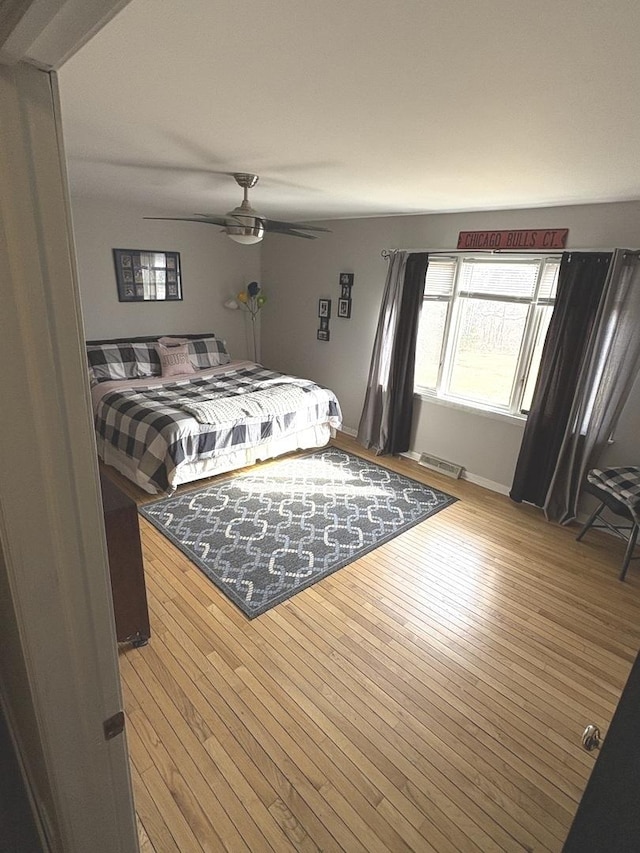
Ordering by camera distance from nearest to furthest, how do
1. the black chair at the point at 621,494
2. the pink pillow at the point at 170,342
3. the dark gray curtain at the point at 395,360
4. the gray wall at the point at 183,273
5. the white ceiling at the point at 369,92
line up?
the white ceiling at the point at 369,92, the black chair at the point at 621,494, the dark gray curtain at the point at 395,360, the gray wall at the point at 183,273, the pink pillow at the point at 170,342

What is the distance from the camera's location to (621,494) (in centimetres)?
281

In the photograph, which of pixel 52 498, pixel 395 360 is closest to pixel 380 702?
pixel 52 498

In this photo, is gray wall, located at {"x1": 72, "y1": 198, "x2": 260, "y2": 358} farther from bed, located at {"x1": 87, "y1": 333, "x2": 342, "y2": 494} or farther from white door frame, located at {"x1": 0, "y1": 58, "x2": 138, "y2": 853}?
white door frame, located at {"x1": 0, "y1": 58, "x2": 138, "y2": 853}

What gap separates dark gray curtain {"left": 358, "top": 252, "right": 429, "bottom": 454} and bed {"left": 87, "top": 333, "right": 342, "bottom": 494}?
44 cm

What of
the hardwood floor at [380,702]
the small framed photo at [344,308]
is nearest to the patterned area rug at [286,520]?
the hardwood floor at [380,702]

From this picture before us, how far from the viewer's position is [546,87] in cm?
126

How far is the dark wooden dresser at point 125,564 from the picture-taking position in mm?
1873

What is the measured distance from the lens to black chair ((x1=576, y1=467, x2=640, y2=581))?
2750mm

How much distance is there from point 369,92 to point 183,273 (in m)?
4.30

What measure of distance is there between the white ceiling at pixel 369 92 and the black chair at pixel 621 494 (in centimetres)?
179

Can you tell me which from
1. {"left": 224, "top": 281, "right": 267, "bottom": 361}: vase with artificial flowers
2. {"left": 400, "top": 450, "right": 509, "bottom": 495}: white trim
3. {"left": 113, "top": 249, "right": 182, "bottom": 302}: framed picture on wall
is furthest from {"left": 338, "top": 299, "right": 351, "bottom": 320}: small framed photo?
{"left": 400, "top": 450, "right": 509, "bottom": 495}: white trim

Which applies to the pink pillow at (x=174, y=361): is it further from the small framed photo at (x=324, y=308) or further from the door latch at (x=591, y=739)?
the door latch at (x=591, y=739)

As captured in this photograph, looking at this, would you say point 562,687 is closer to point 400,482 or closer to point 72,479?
point 400,482

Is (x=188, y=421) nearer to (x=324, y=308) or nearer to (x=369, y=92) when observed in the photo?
(x=324, y=308)
